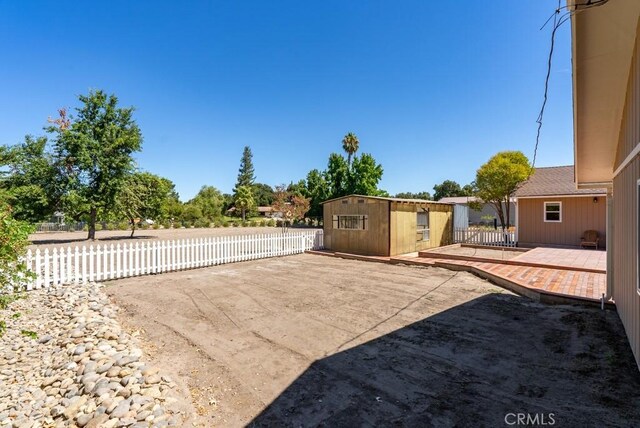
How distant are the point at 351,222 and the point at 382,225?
1840mm

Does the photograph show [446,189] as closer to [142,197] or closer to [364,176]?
[364,176]

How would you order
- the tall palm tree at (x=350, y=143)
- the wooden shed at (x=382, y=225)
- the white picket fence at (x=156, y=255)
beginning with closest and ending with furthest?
the white picket fence at (x=156, y=255)
the wooden shed at (x=382, y=225)
the tall palm tree at (x=350, y=143)

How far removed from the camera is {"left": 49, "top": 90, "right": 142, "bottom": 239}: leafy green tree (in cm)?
1989

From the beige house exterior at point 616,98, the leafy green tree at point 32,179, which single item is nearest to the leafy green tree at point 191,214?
the leafy green tree at point 32,179

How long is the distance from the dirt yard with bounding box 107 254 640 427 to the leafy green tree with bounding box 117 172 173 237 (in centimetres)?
1749

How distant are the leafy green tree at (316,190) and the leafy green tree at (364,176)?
3605mm

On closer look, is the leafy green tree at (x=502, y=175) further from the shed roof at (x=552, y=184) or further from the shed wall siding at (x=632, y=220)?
the shed wall siding at (x=632, y=220)

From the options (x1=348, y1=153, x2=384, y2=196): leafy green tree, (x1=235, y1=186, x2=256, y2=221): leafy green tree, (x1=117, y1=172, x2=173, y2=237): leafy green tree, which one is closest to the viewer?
(x1=117, y1=172, x2=173, y2=237): leafy green tree

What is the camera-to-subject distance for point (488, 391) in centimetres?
333

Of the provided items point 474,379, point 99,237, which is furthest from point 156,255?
point 99,237

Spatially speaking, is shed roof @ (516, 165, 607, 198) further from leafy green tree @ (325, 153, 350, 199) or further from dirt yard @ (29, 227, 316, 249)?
dirt yard @ (29, 227, 316, 249)

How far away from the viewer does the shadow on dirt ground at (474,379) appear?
2.90 metres

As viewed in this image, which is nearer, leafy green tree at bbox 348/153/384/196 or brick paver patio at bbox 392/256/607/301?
brick paver patio at bbox 392/256/607/301

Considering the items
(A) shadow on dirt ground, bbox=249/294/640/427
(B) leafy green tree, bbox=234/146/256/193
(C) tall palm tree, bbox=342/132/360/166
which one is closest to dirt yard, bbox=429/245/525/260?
(A) shadow on dirt ground, bbox=249/294/640/427
